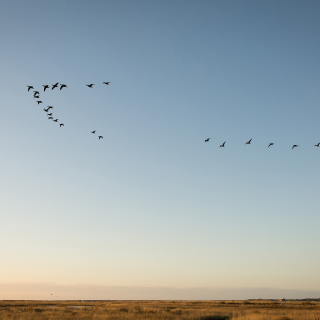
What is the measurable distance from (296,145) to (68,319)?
33.1 meters

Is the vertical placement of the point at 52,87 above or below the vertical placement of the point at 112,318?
above

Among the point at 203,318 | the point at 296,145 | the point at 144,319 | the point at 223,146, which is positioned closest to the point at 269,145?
the point at 296,145

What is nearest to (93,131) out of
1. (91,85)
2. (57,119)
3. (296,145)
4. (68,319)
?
(57,119)

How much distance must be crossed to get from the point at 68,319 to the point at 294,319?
77.2ft

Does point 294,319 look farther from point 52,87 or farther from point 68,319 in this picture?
point 52,87

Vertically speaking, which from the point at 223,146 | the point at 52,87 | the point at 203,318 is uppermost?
the point at 52,87

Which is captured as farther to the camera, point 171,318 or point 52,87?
point 171,318

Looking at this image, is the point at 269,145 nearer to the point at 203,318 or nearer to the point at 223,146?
the point at 223,146

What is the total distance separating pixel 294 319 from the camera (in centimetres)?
3322

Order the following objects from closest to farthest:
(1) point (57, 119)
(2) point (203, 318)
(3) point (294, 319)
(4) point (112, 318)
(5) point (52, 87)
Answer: (5) point (52, 87) < (3) point (294, 319) < (4) point (112, 318) < (2) point (203, 318) < (1) point (57, 119)

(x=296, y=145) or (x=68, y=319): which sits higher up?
(x=296, y=145)

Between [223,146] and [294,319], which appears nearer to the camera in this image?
[294,319]

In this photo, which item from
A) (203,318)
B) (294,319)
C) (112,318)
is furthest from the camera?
(203,318)

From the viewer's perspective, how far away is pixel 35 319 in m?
34.7
